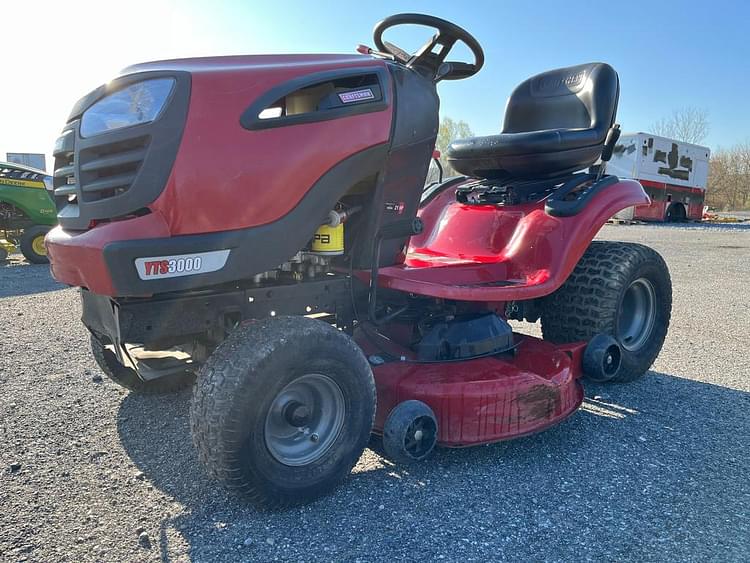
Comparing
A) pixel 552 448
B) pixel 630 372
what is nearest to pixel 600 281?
pixel 630 372

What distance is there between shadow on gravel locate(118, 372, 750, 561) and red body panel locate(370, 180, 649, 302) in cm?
74

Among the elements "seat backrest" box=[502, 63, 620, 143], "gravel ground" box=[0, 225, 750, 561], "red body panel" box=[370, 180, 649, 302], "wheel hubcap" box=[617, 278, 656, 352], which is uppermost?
"seat backrest" box=[502, 63, 620, 143]

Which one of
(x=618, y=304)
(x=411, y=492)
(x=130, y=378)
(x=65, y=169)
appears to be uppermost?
(x=65, y=169)

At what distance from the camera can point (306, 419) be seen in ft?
7.26

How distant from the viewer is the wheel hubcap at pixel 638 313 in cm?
385

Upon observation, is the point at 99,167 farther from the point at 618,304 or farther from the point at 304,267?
the point at 618,304

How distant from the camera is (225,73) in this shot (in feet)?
6.70

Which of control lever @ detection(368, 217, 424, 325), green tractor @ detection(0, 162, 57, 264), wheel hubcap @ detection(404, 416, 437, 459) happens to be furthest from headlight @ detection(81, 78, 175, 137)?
green tractor @ detection(0, 162, 57, 264)

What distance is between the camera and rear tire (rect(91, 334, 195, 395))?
2.97 meters

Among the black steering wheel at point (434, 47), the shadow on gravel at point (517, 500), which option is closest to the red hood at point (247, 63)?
the black steering wheel at point (434, 47)

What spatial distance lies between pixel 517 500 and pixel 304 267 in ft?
4.20

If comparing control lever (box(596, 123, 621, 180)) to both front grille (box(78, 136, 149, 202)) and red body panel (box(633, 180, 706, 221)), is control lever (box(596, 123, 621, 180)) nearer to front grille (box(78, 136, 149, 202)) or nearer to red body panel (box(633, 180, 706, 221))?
front grille (box(78, 136, 149, 202))

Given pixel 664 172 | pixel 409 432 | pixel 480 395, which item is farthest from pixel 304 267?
pixel 664 172

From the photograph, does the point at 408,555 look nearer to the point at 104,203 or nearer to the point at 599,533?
the point at 599,533
